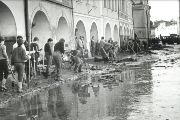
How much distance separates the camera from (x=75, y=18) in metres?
23.2

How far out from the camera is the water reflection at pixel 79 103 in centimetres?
709

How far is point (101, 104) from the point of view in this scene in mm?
8242

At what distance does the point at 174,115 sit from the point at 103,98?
9.27 ft

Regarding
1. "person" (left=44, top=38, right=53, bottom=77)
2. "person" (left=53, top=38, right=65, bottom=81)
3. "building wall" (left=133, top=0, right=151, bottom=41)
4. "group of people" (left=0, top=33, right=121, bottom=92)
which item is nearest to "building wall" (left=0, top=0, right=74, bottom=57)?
"group of people" (left=0, top=33, right=121, bottom=92)

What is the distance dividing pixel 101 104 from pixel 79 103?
63cm

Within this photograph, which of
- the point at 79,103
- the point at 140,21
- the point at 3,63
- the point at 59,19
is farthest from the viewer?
the point at 140,21

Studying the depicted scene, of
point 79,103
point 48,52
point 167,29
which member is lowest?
point 79,103

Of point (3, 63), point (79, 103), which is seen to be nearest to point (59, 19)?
point (3, 63)

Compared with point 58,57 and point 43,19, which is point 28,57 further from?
point 43,19

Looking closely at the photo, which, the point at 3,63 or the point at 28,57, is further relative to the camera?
the point at 28,57

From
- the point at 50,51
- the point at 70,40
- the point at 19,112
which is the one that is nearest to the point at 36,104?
the point at 19,112

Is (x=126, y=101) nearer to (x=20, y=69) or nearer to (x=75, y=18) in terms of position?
(x=20, y=69)

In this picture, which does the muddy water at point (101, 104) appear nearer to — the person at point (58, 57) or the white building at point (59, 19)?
the person at point (58, 57)

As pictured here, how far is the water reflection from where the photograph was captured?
7094 mm
